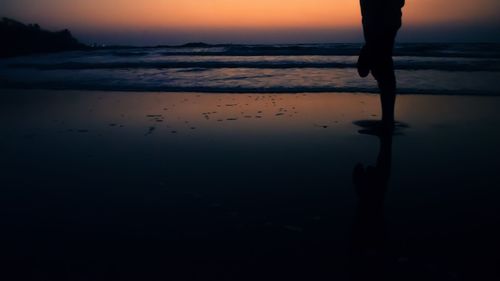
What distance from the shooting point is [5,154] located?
4.29 metres

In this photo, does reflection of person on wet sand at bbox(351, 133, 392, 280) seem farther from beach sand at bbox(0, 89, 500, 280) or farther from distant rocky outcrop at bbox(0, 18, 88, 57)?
distant rocky outcrop at bbox(0, 18, 88, 57)

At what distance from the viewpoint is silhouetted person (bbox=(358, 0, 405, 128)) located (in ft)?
12.7

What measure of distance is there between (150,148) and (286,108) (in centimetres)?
309

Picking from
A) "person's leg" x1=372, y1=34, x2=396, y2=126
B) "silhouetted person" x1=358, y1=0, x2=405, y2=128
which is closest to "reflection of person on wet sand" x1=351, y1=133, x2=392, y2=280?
"person's leg" x1=372, y1=34, x2=396, y2=126

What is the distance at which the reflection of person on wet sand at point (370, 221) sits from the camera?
201cm

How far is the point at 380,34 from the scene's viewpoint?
3.93 meters

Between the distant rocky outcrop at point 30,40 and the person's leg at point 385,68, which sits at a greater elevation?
the distant rocky outcrop at point 30,40

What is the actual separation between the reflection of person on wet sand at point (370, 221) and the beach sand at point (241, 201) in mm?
14

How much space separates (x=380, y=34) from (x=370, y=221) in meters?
2.10

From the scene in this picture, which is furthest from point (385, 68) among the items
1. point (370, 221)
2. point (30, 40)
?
point (30, 40)

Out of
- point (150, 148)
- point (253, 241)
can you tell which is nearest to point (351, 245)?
point (253, 241)

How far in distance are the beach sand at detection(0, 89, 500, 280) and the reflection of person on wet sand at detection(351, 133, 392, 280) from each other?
0.01 m

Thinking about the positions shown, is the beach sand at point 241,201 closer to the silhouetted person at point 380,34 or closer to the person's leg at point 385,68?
the person's leg at point 385,68

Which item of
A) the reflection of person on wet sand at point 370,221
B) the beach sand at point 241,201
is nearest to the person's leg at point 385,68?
the beach sand at point 241,201
